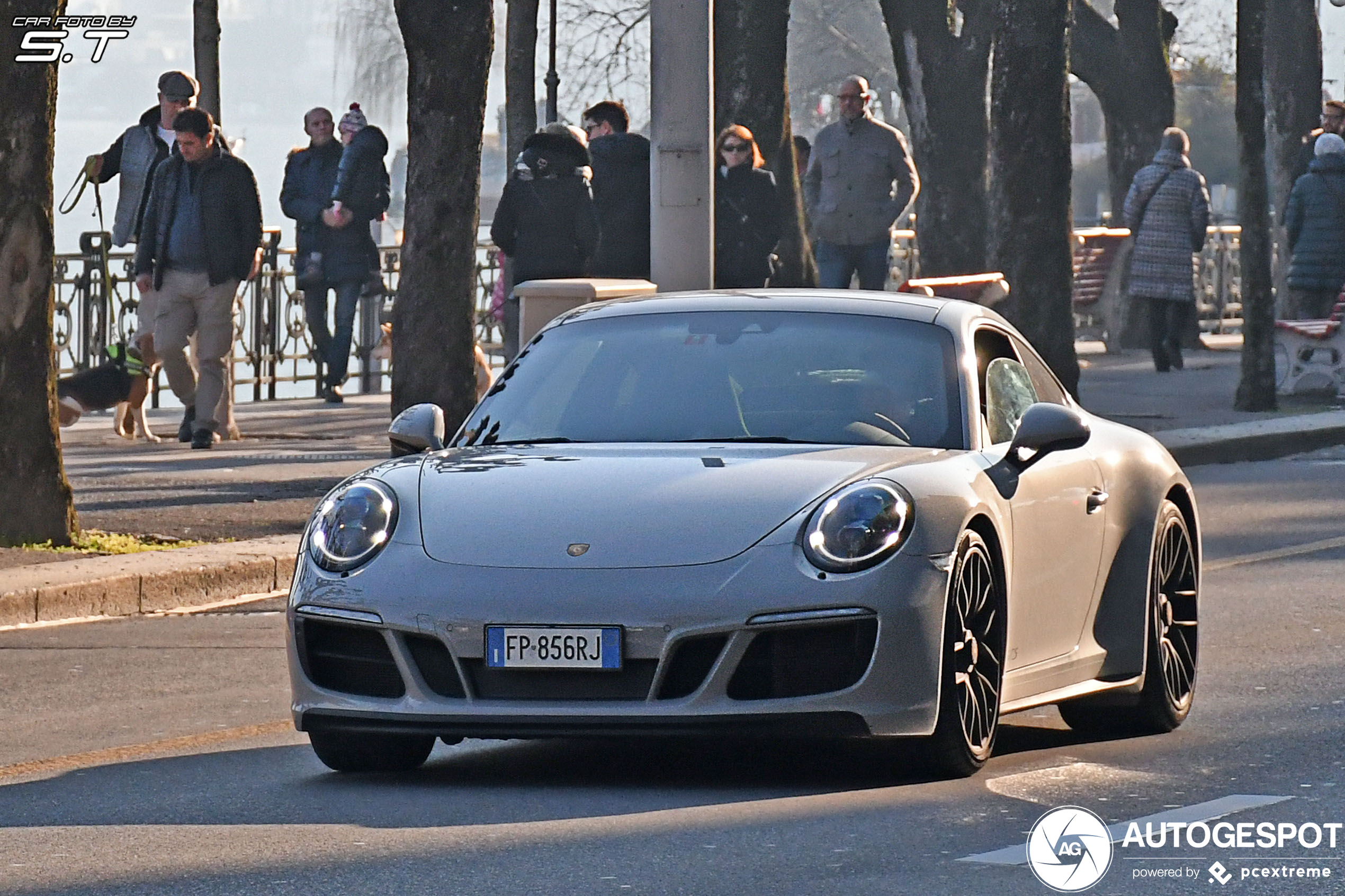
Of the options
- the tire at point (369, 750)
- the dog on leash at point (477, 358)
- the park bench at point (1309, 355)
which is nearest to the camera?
the tire at point (369, 750)

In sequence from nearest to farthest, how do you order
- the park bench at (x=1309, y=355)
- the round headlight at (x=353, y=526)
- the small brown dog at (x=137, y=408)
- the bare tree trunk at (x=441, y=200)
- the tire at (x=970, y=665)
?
1. the tire at (x=970, y=665)
2. the round headlight at (x=353, y=526)
3. the bare tree trunk at (x=441, y=200)
4. the small brown dog at (x=137, y=408)
5. the park bench at (x=1309, y=355)

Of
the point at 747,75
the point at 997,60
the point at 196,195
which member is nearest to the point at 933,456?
the point at 196,195

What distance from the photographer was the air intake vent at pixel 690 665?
6906 mm

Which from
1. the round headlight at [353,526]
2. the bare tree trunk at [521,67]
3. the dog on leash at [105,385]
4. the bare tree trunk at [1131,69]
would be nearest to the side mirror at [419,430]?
the round headlight at [353,526]

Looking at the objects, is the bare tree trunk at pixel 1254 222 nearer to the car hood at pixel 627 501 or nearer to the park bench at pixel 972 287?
the park bench at pixel 972 287

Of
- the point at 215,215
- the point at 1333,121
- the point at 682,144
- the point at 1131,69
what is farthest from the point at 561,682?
the point at 1131,69

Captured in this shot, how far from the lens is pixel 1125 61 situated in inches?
1255

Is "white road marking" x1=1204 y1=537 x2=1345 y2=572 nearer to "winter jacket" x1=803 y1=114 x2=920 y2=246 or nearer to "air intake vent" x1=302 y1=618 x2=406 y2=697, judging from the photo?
"air intake vent" x1=302 y1=618 x2=406 y2=697

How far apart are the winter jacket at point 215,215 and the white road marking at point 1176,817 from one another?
11.5m

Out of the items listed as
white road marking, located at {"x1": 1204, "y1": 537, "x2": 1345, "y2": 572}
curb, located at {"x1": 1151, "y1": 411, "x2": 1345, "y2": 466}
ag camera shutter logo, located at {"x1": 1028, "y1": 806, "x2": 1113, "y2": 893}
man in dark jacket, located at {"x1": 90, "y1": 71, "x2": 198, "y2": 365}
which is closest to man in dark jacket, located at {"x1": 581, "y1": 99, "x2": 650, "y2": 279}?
man in dark jacket, located at {"x1": 90, "y1": 71, "x2": 198, "y2": 365}

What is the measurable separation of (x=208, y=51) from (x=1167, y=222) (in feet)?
32.2

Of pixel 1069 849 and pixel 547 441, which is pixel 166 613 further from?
pixel 1069 849

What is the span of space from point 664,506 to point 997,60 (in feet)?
44.6

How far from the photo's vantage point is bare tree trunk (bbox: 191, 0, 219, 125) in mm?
20016
